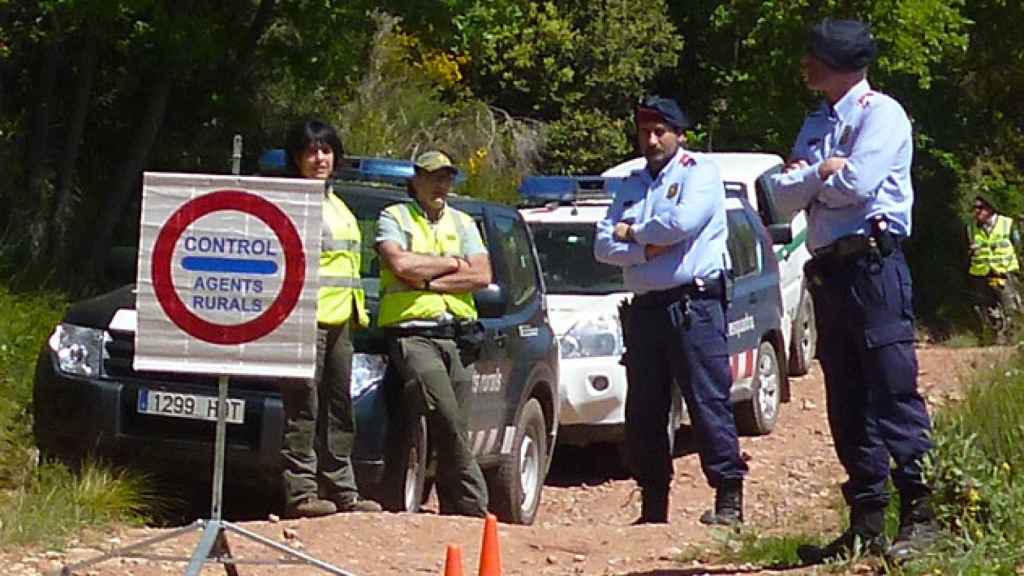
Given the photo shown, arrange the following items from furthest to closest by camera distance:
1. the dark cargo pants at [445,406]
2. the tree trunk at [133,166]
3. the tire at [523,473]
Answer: the tree trunk at [133,166] → the tire at [523,473] → the dark cargo pants at [445,406]

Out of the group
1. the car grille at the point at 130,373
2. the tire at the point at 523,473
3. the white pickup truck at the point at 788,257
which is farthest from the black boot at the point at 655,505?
the white pickup truck at the point at 788,257

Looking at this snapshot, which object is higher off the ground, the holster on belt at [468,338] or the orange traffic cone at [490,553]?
the holster on belt at [468,338]

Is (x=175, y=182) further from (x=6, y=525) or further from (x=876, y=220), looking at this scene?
(x=876, y=220)

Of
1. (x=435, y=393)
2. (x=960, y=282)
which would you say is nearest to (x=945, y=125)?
(x=960, y=282)

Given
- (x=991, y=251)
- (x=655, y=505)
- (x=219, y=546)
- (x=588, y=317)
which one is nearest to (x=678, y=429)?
(x=588, y=317)

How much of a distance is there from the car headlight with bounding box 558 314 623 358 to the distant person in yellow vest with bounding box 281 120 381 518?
11.5ft

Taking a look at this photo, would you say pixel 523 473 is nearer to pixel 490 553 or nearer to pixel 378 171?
pixel 378 171

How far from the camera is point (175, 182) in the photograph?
255 inches

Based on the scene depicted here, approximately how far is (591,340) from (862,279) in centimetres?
542

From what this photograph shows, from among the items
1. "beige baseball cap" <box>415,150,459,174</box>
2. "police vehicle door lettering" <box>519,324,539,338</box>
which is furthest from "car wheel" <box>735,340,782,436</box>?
"beige baseball cap" <box>415,150,459,174</box>

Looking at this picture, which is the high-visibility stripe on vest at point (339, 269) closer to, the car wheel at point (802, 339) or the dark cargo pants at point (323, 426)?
the dark cargo pants at point (323, 426)

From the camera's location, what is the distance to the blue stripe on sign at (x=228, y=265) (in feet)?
21.3

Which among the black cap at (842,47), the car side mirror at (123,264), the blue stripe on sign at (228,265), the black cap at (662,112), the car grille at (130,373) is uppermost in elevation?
the black cap at (842,47)

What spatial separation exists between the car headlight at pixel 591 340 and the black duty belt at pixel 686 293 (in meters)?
3.60
